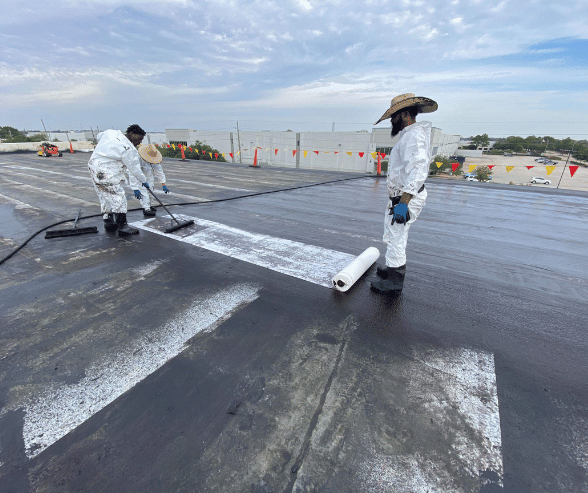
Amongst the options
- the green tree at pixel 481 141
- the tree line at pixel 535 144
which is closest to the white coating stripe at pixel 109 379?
the tree line at pixel 535 144

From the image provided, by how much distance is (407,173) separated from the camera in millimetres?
2836

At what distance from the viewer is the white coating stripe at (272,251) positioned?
3605mm

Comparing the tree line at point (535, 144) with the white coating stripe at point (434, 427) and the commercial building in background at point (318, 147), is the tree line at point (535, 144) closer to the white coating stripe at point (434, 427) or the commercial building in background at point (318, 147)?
the commercial building in background at point (318, 147)

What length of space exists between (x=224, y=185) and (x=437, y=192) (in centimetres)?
750

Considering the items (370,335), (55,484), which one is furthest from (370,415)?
(55,484)

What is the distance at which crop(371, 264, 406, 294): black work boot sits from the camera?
3080 millimetres

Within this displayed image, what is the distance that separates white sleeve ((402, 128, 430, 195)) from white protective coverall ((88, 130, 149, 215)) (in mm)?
4358

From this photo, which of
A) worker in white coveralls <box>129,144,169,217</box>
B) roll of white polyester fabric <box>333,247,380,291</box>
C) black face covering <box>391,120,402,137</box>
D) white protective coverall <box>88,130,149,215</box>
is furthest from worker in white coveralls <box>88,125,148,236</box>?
black face covering <box>391,120,402,137</box>

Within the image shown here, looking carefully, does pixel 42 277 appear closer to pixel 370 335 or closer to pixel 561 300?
pixel 370 335

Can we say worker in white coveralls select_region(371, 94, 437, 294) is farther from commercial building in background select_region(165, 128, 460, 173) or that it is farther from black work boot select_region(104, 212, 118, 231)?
commercial building in background select_region(165, 128, 460, 173)

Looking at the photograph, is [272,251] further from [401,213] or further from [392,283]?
[401,213]

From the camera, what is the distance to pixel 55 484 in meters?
1.38

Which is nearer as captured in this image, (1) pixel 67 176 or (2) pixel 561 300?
(2) pixel 561 300

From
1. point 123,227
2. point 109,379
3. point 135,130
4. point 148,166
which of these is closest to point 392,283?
point 109,379
